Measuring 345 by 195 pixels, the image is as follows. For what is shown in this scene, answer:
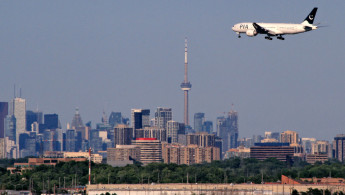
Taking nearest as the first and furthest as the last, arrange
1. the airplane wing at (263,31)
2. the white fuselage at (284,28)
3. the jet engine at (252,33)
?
the airplane wing at (263,31)
the white fuselage at (284,28)
the jet engine at (252,33)

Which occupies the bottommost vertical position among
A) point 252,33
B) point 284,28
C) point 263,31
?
point 252,33

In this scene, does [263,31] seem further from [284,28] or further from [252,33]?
[284,28]

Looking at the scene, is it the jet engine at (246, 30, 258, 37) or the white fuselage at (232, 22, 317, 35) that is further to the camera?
the jet engine at (246, 30, 258, 37)

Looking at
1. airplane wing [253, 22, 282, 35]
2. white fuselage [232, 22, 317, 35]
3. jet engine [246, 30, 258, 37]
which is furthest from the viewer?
jet engine [246, 30, 258, 37]

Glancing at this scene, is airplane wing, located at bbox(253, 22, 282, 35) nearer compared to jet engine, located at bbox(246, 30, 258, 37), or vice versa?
airplane wing, located at bbox(253, 22, 282, 35)

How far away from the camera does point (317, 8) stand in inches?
7869

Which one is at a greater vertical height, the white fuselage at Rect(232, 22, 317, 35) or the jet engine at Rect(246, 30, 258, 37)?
the white fuselage at Rect(232, 22, 317, 35)

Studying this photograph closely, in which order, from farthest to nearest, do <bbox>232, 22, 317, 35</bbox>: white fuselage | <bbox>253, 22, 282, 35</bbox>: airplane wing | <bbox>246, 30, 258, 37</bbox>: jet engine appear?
<bbox>246, 30, 258, 37</bbox>: jet engine → <bbox>232, 22, 317, 35</bbox>: white fuselage → <bbox>253, 22, 282, 35</bbox>: airplane wing

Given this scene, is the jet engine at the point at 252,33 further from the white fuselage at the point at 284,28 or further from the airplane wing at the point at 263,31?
the white fuselage at the point at 284,28

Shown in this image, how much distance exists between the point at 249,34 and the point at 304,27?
10723 mm

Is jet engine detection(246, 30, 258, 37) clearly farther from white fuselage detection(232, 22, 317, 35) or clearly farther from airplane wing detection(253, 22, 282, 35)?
white fuselage detection(232, 22, 317, 35)

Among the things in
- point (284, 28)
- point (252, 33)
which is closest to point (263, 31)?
point (252, 33)

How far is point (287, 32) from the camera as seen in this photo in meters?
197

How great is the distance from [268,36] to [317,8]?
40.4ft
